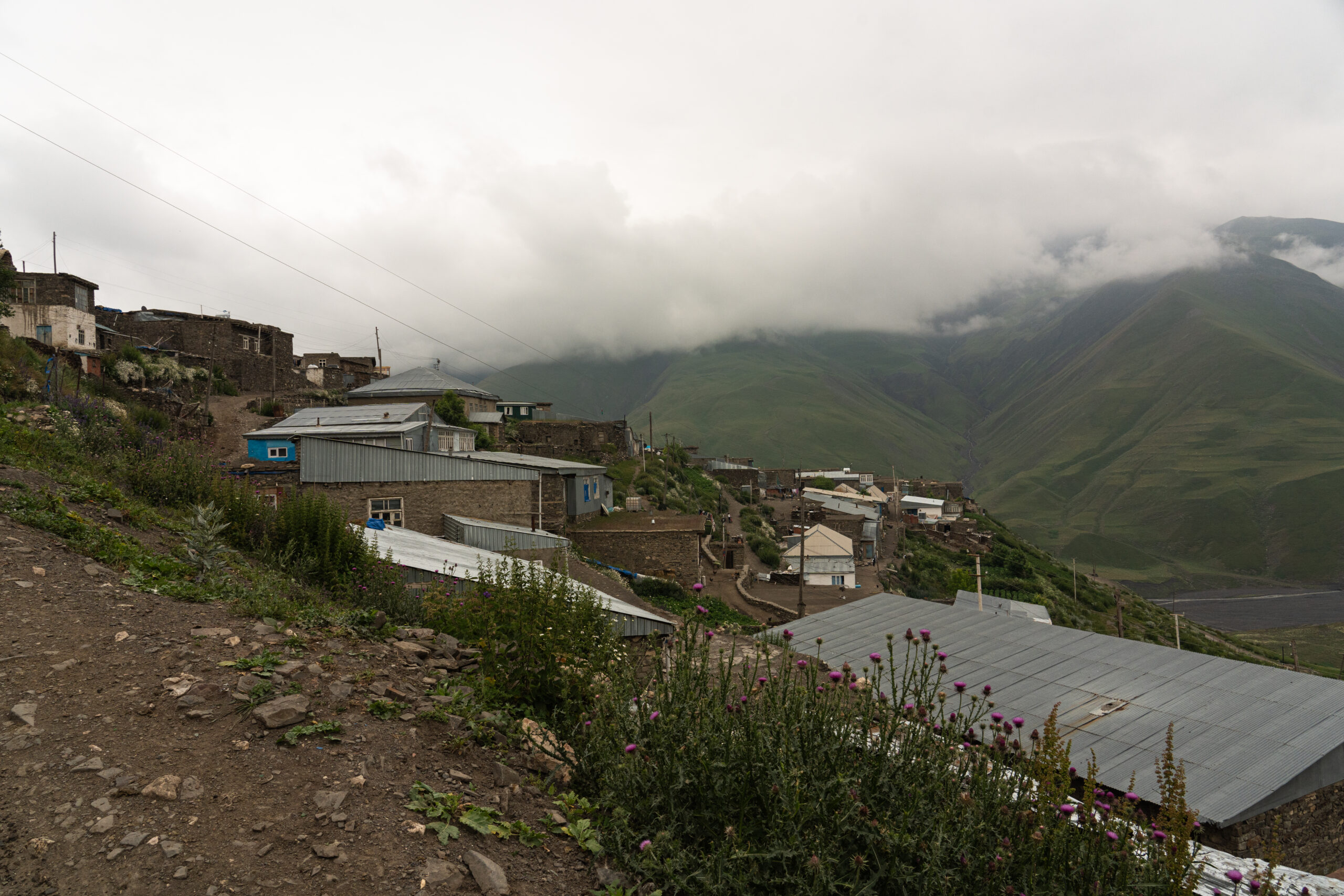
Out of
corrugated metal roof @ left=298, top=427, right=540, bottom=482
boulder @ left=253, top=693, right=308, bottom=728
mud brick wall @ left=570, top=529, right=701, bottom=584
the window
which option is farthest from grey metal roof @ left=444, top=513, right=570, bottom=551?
boulder @ left=253, top=693, right=308, bottom=728

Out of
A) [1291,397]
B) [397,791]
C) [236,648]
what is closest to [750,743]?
[397,791]

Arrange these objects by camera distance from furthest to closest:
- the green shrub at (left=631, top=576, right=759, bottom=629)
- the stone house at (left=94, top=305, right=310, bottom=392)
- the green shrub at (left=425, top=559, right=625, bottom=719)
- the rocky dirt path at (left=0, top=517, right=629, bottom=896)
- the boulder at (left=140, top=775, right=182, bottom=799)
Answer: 1. the stone house at (left=94, top=305, right=310, bottom=392)
2. the green shrub at (left=631, top=576, right=759, bottom=629)
3. the green shrub at (left=425, top=559, right=625, bottom=719)
4. the boulder at (left=140, top=775, right=182, bottom=799)
5. the rocky dirt path at (left=0, top=517, right=629, bottom=896)

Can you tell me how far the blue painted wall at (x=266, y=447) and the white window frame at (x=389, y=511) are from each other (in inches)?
251

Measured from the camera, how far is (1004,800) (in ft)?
10.4

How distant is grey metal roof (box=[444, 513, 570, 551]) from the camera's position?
18281 mm

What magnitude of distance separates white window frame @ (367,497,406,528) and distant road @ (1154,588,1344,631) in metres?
81.0

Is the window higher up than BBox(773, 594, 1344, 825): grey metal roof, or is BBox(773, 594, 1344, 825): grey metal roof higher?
the window

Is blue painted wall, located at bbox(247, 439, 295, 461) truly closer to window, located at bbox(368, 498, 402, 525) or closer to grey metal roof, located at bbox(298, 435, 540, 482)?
grey metal roof, located at bbox(298, 435, 540, 482)

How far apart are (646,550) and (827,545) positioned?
77.8 ft

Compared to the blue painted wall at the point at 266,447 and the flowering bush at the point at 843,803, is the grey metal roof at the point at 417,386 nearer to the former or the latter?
the blue painted wall at the point at 266,447

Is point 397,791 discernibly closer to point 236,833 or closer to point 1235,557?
point 236,833

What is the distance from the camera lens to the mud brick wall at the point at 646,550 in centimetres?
2605

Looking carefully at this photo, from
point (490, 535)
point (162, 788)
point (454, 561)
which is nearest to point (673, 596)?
point (490, 535)

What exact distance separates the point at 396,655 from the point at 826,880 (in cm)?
416
